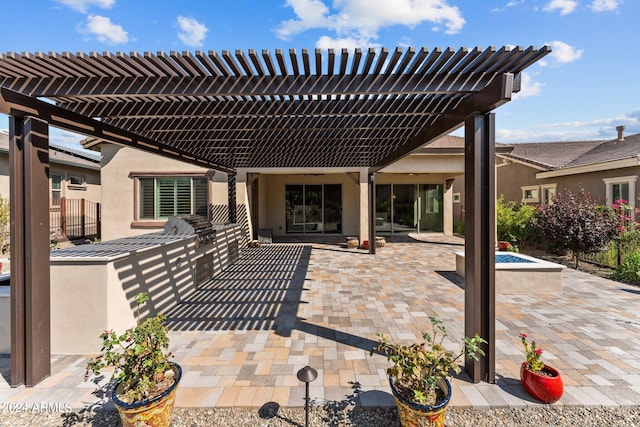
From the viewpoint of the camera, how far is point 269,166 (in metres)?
9.84

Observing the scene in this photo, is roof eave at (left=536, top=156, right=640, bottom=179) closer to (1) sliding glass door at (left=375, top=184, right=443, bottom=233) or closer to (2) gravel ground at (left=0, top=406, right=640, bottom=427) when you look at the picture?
(1) sliding glass door at (left=375, top=184, right=443, bottom=233)

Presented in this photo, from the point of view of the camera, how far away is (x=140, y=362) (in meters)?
2.35

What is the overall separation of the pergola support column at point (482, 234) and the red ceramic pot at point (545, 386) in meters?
0.32

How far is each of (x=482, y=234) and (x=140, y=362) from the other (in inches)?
128

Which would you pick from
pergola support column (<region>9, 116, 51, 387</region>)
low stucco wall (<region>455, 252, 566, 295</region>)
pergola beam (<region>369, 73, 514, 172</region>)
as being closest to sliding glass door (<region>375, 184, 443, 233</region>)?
low stucco wall (<region>455, 252, 566, 295</region>)

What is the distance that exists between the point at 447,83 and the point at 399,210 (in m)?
11.7

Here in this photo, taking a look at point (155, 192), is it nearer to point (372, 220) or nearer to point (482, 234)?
point (372, 220)

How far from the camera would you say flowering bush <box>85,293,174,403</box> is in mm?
2229

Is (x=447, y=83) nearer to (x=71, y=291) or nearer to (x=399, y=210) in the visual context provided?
(x=71, y=291)

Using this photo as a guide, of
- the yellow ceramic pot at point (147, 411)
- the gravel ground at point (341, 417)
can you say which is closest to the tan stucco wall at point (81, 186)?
the gravel ground at point (341, 417)

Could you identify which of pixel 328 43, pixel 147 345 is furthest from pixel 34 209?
pixel 328 43

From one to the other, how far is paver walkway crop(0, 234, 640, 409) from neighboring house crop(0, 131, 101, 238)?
35.0 feet

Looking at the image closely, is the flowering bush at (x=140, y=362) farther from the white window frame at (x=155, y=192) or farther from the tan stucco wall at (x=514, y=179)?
the tan stucco wall at (x=514, y=179)

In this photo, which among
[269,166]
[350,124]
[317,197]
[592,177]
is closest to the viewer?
[350,124]
